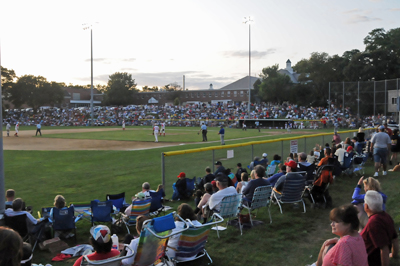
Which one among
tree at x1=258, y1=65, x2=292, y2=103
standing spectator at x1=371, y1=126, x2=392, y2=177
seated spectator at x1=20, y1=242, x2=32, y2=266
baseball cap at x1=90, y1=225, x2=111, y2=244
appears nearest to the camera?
seated spectator at x1=20, y1=242, x2=32, y2=266

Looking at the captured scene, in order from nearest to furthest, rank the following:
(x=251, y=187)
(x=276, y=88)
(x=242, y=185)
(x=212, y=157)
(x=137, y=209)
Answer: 1. (x=137, y=209)
2. (x=251, y=187)
3. (x=242, y=185)
4. (x=212, y=157)
5. (x=276, y=88)

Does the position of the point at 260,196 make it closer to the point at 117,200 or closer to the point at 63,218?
the point at 117,200

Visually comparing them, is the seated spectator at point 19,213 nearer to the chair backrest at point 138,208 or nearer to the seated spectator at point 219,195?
the chair backrest at point 138,208

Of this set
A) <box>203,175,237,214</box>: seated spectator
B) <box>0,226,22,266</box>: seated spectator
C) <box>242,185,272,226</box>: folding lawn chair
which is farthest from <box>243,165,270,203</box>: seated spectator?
<box>0,226,22,266</box>: seated spectator

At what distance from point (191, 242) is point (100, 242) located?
1876 millimetres

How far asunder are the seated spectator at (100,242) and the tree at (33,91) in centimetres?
9454

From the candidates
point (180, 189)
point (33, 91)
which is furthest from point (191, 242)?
point (33, 91)

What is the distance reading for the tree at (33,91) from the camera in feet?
Answer: 288

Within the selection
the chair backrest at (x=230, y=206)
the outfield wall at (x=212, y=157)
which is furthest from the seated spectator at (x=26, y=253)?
the outfield wall at (x=212, y=157)

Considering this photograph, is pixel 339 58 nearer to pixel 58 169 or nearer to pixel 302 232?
pixel 58 169

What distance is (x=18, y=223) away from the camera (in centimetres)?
640

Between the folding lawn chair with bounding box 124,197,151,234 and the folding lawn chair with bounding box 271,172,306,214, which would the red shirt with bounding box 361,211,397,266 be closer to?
the folding lawn chair with bounding box 271,172,306,214

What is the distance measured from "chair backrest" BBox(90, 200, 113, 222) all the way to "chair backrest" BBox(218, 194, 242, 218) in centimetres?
248

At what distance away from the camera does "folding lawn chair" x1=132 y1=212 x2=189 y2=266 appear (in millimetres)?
4590
